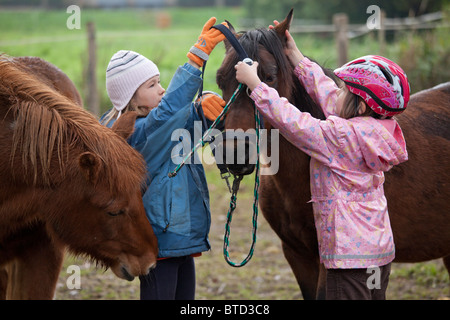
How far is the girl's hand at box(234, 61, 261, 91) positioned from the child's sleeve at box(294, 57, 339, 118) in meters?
0.40

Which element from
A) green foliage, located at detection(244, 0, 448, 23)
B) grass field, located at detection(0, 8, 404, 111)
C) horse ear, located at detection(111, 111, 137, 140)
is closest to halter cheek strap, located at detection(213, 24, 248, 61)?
horse ear, located at detection(111, 111, 137, 140)

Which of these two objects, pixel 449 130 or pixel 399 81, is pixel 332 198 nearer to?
pixel 399 81

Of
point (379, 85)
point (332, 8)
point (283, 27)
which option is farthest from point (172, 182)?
point (332, 8)

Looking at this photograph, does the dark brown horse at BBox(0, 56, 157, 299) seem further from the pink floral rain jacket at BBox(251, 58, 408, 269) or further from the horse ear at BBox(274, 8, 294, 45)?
the horse ear at BBox(274, 8, 294, 45)

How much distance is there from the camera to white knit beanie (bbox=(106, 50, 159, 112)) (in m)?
2.63

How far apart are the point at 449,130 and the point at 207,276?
262 cm

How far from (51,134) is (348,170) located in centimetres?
140

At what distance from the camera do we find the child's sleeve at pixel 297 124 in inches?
88.8

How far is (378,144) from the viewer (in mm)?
2311

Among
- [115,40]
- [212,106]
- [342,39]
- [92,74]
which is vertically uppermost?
[115,40]

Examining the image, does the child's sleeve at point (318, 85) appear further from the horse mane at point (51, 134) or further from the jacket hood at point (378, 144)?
the horse mane at point (51, 134)

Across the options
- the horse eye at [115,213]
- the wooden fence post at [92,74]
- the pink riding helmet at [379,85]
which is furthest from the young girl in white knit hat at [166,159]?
the wooden fence post at [92,74]

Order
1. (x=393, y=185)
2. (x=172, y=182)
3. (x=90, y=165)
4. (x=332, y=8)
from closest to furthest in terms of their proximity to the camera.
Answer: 1. (x=90, y=165)
2. (x=172, y=182)
3. (x=393, y=185)
4. (x=332, y=8)

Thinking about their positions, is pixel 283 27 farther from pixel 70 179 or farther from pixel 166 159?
pixel 70 179
